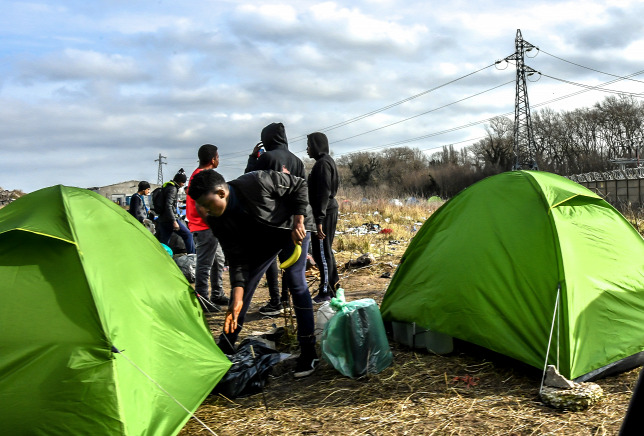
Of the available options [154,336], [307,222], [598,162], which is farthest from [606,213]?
[598,162]

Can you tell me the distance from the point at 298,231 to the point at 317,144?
2.60m

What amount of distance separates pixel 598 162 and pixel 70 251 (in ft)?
168

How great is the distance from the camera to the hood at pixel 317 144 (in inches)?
248

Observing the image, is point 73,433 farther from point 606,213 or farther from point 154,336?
point 606,213

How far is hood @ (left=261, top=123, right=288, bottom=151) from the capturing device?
5770mm

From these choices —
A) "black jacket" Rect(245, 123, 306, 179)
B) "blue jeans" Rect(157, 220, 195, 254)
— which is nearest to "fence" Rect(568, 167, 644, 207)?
"blue jeans" Rect(157, 220, 195, 254)

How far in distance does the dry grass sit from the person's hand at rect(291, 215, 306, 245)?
1063 millimetres

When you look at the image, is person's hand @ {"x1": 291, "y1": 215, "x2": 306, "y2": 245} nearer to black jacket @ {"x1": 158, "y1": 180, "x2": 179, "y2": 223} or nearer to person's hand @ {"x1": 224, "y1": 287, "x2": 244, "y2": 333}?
person's hand @ {"x1": 224, "y1": 287, "x2": 244, "y2": 333}

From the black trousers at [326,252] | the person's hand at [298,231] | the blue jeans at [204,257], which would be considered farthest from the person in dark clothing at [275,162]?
the person's hand at [298,231]

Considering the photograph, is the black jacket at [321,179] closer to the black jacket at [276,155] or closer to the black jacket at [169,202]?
the black jacket at [276,155]

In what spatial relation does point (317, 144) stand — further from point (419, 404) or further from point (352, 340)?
point (419, 404)

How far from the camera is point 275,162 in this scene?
5500mm

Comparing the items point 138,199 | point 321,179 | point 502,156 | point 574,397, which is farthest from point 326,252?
point 502,156

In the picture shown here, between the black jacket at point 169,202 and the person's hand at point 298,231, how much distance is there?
4719 millimetres
